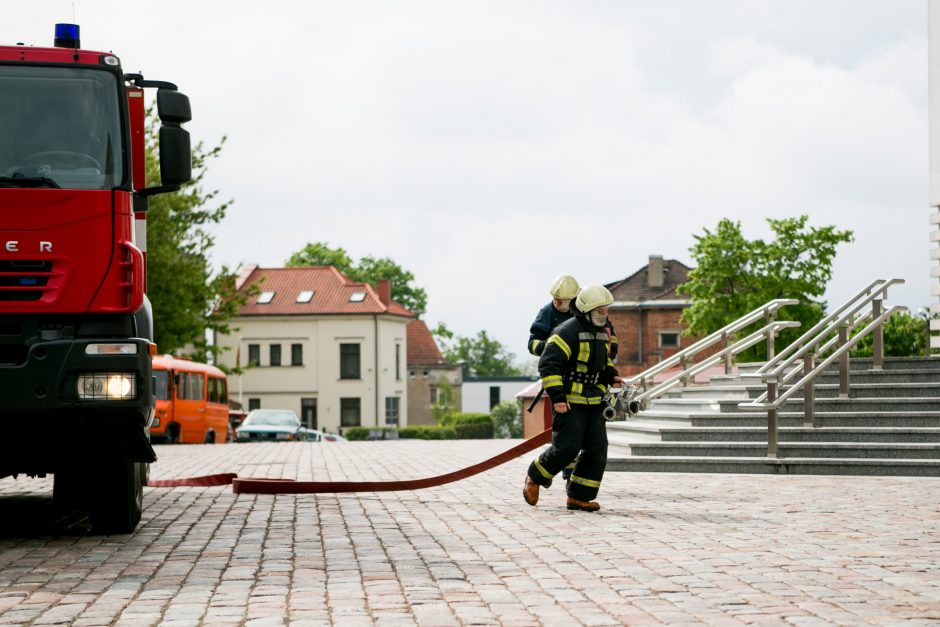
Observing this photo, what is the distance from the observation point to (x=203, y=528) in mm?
9547

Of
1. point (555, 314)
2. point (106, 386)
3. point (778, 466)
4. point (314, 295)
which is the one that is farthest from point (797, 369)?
point (314, 295)

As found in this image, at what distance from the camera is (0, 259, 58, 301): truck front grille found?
317 inches

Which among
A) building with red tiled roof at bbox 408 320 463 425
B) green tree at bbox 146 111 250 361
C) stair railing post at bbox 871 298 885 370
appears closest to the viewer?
stair railing post at bbox 871 298 885 370

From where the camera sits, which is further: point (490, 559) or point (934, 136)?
point (934, 136)

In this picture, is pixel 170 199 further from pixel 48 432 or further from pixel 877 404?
pixel 48 432

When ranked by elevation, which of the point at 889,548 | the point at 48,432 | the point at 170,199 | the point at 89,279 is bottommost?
the point at 889,548

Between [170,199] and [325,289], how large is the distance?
1869 inches

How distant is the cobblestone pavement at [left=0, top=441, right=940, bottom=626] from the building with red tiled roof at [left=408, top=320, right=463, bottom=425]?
83420 mm

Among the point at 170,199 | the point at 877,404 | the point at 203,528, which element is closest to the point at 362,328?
the point at 170,199

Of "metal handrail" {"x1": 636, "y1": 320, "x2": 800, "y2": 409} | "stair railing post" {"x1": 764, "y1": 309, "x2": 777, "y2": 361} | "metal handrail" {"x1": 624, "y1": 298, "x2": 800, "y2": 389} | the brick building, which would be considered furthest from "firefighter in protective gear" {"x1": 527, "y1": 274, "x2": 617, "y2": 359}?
the brick building

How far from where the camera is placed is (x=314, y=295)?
275ft

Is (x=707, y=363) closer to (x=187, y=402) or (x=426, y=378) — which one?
(x=187, y=402)

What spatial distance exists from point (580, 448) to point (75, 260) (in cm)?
421

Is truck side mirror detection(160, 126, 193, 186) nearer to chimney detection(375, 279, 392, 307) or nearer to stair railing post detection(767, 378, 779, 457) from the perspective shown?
stair railing post detection(767, 378, 779, 457)
